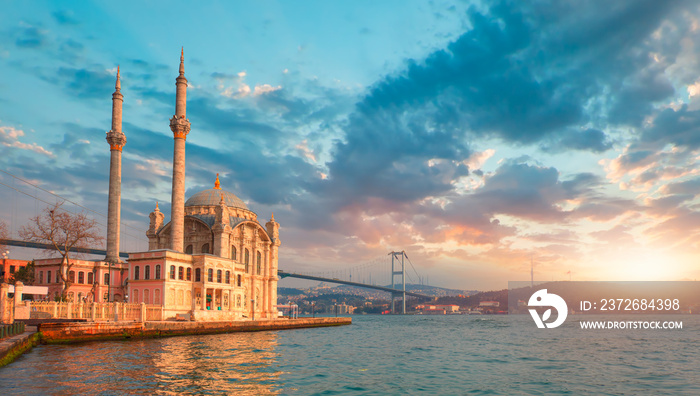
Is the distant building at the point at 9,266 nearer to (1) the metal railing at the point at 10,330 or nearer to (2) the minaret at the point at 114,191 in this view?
(2) the minaret at the point at 114,191

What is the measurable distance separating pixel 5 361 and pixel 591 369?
905 inches

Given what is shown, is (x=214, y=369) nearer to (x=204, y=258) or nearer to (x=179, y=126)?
(x=204, y=258)

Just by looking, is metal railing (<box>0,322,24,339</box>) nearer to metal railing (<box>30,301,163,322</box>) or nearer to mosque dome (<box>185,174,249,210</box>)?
metal railing (<box>30,301,163,322</box>)

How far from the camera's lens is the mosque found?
4638cm

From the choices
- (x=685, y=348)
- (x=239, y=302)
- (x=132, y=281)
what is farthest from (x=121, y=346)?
(x=685, y=348)

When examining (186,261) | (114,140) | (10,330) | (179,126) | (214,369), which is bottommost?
(214,369)

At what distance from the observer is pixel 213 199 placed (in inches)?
2430

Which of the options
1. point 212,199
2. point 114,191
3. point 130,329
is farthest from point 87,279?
point 130,329

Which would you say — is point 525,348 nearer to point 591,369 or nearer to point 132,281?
point 591,369

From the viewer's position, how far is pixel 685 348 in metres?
35.3

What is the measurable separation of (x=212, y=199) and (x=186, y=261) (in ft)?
47.6

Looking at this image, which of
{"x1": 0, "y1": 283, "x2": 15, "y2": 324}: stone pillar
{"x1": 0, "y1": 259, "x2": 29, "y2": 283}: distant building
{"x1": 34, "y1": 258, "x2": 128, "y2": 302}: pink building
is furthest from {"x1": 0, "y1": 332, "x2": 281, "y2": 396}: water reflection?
{"x1": 0, "y1": 259, "x2": 29, "y2": 283}: distant building

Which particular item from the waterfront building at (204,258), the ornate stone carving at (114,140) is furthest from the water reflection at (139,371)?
the ornate stone carving at (114,140)

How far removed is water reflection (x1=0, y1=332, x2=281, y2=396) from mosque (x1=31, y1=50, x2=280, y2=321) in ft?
62.0
